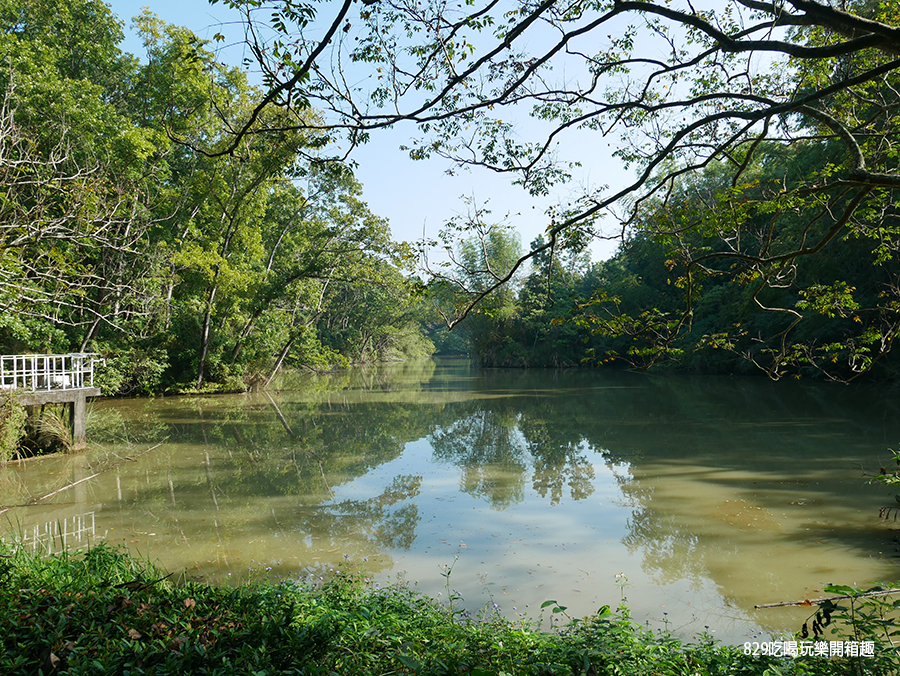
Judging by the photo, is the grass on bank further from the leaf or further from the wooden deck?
the wooden deck

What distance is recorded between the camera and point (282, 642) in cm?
298

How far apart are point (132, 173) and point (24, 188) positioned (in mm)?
3835

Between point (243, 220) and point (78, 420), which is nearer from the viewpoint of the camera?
point (78, 420)

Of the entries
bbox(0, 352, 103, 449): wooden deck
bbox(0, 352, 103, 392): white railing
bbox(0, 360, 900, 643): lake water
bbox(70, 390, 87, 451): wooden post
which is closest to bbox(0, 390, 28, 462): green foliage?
bbox(0, 360, 900, 643): lake water

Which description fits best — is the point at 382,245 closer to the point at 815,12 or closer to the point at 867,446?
the point at 867,446

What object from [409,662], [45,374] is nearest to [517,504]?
[409,662]

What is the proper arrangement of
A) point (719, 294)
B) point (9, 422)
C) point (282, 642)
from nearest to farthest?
point (282, 642), point (9, 422), point (719, 294)

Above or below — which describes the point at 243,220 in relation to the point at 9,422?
above

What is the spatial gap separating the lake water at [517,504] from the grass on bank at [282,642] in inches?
57.5

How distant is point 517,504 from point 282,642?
5407 millimetres

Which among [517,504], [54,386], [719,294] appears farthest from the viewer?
[719,294]

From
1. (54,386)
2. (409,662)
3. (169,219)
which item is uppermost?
(169,219)

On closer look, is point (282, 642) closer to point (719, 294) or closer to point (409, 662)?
point (409, 662)

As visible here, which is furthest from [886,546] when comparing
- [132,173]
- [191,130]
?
[191,130]
